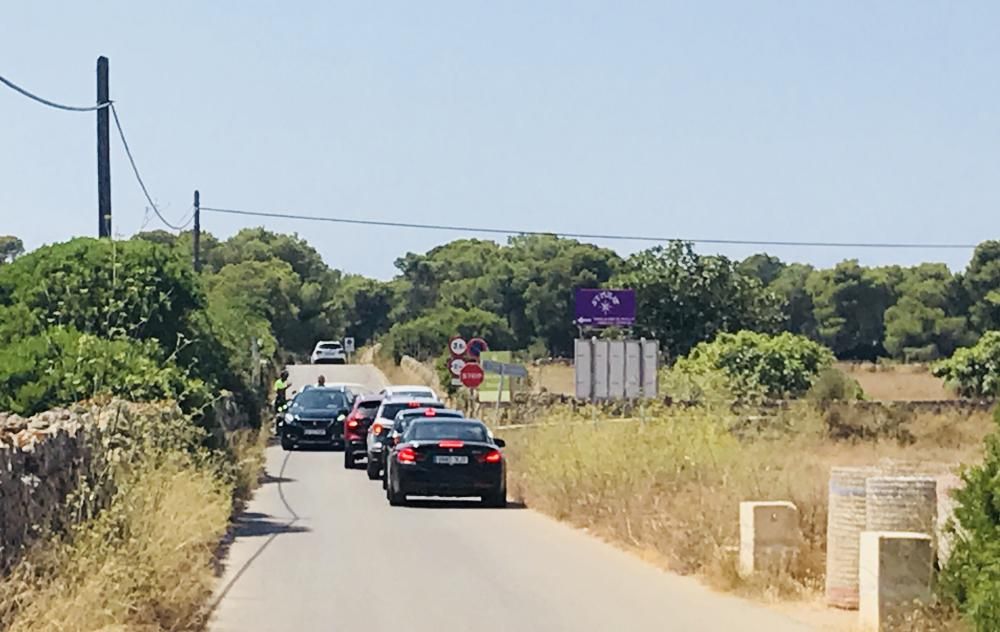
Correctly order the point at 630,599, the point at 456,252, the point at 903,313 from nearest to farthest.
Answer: the point at 630,599, the point at 903,313, the point at 456,252

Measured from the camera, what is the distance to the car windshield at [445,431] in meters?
26.2

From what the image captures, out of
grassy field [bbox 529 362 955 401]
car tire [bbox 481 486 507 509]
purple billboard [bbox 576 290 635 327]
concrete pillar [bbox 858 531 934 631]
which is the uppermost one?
purple billboard [bbox 576 290 635 327]

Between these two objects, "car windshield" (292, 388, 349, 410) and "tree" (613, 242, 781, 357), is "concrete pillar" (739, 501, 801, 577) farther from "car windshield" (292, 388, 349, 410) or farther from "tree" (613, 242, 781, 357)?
"tree" (613, 242, 781, 357)

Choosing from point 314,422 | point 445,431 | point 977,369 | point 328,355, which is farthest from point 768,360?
point 328,355

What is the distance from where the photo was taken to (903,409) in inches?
1789

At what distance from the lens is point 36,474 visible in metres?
12.4

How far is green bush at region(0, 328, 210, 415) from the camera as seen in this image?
17766mm

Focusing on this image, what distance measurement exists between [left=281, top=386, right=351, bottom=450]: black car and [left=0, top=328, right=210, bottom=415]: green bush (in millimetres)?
23292

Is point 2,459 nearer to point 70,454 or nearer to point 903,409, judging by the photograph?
point 70,454

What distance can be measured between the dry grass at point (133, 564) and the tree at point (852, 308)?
9091 centimetres

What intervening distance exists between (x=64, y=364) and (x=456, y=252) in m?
114

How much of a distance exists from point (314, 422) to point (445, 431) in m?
17.3

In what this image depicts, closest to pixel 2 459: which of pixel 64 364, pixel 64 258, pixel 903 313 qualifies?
pixel 64 364

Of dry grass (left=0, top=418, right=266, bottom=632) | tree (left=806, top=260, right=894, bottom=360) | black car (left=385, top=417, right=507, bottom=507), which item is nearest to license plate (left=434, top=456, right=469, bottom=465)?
black car (left=385, top=417, right=507, bottom=507)
